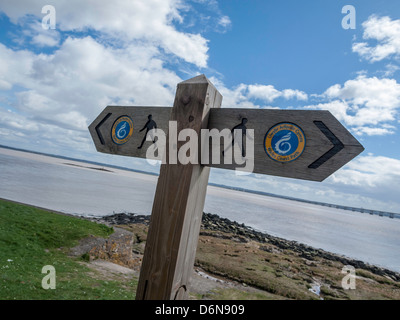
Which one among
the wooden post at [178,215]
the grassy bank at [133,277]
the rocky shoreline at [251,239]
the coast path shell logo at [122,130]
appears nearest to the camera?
Answer: the wooden post at [178,215]

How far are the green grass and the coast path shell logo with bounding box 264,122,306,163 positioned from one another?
22.3 ft

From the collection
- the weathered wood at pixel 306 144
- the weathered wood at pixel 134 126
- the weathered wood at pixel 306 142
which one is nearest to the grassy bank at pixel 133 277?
the weathered wood at pixel 134 126

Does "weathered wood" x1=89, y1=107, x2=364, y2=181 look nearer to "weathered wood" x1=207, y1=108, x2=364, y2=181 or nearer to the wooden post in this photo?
Result: "weathered wood" x1=207, y1=108, x2=364, y2=181

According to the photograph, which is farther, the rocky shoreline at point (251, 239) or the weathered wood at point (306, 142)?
the rocky shoreline at point (251, 239)

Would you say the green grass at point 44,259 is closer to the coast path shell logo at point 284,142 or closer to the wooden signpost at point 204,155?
the wooden signpost at point 204,155

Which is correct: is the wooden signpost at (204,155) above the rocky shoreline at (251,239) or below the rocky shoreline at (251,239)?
above

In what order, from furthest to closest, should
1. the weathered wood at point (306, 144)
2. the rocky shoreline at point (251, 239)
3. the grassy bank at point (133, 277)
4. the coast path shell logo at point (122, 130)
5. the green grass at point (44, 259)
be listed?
the rocky shoreline at point (251, 239) → the grassy bank at point (133, 277) → the green grass at point (44, 259) → the coast path shell logo at point (122, 130) → the weathered wood at point (306, 144)

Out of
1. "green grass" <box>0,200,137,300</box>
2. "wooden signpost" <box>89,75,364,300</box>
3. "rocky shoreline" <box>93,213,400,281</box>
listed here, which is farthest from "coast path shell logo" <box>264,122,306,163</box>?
"rocky shoreline" <box>93,213,400,281</box>

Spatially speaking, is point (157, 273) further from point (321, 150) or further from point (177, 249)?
point (321, 150)

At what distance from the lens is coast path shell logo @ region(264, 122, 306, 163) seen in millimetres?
1653

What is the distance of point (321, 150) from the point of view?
1613mm

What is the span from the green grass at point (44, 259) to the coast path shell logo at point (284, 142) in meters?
6.78

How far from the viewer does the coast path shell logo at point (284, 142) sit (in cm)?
165
